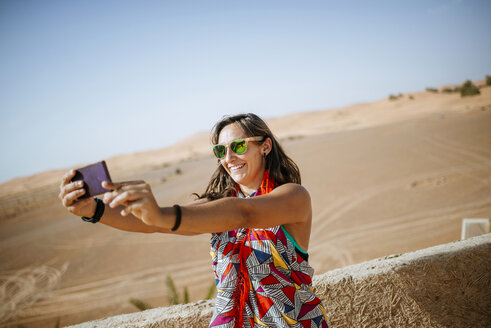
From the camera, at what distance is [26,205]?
704 inches

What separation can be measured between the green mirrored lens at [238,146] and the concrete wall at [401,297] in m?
1.15

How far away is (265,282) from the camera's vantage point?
154 centimetres

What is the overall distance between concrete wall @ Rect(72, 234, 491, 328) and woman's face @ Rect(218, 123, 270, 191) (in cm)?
98

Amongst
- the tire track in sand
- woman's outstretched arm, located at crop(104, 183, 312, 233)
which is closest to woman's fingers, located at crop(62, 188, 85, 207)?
woman's outstretched arm, located at crop(104, 183, 312, 233)

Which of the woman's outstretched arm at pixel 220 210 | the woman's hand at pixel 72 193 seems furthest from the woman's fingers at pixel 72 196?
the woman's outstretched arm at pixel 220 210

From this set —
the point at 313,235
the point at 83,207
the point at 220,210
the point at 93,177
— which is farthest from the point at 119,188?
the point at 313,235

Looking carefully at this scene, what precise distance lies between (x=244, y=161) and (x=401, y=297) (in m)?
1.57

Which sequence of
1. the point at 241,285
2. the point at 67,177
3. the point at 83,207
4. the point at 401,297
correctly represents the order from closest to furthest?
the point at 67,177, the point at 83,207, the point at 241,285, the point at 401,297

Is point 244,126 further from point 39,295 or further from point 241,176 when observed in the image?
point 39,295

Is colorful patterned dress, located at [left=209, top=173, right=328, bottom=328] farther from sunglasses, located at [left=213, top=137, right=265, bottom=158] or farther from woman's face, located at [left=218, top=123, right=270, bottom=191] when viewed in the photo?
sunglasses, located at [left=213, top=137, right=265, bottom=158]

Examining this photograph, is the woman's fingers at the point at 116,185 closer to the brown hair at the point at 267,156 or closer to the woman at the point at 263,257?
the woman at the point at 263,257

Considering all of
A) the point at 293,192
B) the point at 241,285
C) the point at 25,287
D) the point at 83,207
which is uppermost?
the point at 83,207

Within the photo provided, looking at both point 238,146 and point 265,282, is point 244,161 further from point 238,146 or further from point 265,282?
point 265,282

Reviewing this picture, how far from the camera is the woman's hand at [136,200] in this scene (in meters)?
1.04
